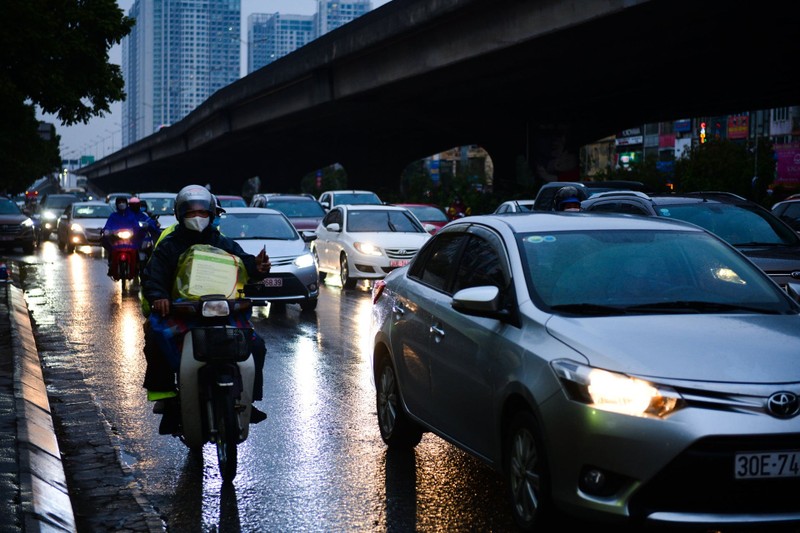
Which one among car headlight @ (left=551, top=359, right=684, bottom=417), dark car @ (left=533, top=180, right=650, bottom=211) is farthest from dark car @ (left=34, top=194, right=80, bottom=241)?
car headlight @ (left=551, top=359, right=684, bottom=417)

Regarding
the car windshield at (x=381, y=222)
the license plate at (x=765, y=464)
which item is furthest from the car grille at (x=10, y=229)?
the license plate at (x=765, y=464)

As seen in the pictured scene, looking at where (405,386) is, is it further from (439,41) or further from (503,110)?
(503,110)

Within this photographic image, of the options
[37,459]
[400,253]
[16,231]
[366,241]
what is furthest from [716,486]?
[16,231]

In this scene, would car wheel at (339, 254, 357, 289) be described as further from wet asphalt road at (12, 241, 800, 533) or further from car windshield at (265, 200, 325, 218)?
wet asphalt road at (12, 241, 800, 533)

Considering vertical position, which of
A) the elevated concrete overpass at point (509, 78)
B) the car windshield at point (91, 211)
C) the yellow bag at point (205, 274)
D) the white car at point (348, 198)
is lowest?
the yellow bag at point (205, 274)

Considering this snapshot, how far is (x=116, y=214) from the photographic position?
2153cm

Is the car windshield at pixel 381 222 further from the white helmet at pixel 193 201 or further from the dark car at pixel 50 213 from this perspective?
the dark car at pixel 50 213

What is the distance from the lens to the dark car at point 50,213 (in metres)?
49.8

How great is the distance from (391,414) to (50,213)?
46.1 metres

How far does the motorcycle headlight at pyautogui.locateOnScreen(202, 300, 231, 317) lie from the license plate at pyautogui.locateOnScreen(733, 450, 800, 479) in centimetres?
309

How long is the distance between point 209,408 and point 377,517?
1300 millimetres

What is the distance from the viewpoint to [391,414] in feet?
25.8

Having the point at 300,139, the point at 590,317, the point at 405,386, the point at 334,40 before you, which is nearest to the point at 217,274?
the point at 405,386

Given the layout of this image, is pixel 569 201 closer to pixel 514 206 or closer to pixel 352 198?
pixel 514 206
